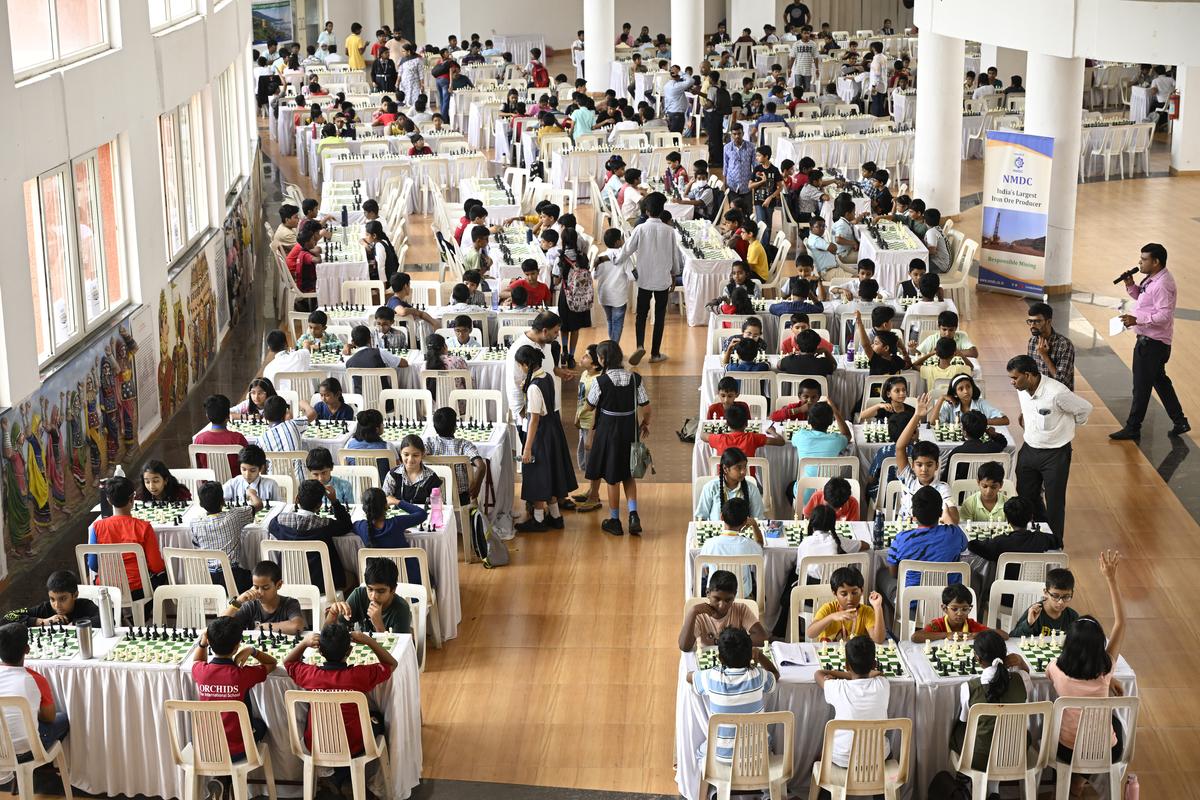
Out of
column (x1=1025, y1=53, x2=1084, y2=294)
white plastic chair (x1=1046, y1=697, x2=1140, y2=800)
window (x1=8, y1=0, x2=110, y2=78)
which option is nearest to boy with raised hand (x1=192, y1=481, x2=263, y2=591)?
window (x1=8, y1=0, x2=110, y2=78)

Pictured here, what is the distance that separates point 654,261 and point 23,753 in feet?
30.0

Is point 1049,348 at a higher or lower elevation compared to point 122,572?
higher

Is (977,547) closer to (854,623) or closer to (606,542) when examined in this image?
(854,623)

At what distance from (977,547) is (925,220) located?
28.2ft

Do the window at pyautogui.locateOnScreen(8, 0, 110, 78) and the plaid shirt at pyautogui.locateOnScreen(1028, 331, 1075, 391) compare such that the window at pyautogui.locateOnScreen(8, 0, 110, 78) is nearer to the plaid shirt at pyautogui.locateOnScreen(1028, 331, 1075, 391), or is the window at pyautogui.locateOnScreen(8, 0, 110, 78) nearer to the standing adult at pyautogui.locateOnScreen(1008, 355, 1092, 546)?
the standing adult at pyautogui.locateOnScreen(1008, 355, 1092, 546)

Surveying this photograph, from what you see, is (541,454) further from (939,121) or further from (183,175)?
(939,121)

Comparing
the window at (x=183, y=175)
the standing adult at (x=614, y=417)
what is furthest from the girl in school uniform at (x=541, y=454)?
the window at (x=183, y=175)

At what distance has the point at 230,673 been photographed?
7559 mm

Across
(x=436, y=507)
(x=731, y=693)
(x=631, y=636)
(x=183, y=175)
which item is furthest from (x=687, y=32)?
(x=731, y=693)

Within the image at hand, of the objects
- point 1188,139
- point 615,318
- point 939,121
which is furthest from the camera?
point 1188,139

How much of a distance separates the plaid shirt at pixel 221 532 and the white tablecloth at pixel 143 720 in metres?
1.57

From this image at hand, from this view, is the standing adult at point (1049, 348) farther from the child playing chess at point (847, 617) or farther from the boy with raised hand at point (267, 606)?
the boy with raised hand at point (267, 606)

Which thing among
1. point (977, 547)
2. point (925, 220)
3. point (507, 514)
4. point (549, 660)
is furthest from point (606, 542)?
point (925, 220)

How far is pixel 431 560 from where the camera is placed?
31.9 ft
